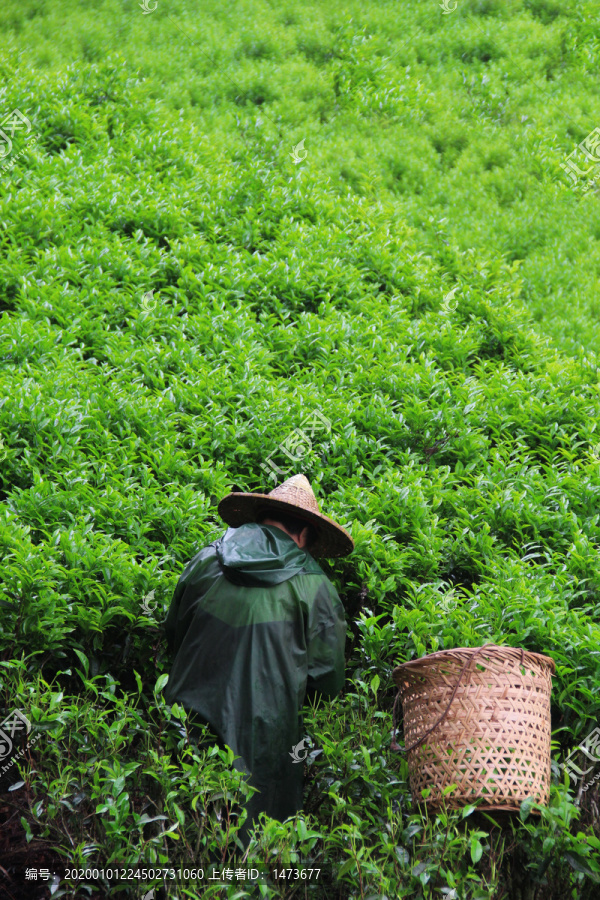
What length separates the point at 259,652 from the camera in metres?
3.38

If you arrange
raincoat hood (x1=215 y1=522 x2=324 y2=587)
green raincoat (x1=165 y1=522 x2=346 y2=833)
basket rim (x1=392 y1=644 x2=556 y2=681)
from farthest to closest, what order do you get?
raincoat hood (x1=215 y1=522 x2=324 y2=587) → green raincoat (x1=165 y1=522 x2=346 y2=833) → basket rim (x1=392 y1=644 x2=556 y2=681)

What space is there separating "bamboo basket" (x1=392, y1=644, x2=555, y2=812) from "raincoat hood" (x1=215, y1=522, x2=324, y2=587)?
0.67 metres

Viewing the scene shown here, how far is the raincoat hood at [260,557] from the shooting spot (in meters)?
3.45

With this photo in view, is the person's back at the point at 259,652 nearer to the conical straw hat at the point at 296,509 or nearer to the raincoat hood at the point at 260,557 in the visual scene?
the raincoat hood at the point at 260,557

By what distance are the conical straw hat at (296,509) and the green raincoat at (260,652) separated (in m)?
0.19

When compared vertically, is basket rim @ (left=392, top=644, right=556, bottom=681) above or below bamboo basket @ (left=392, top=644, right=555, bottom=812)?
above

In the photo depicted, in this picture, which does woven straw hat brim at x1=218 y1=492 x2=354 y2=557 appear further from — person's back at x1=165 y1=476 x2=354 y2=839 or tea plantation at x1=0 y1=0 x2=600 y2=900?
tea plantation at x1=0 y1=0 x2=600 y2=900

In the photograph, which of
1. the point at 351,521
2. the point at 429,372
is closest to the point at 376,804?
the point at 351,521

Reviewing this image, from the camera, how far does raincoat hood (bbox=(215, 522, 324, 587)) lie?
3.45 meters

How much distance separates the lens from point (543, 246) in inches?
334

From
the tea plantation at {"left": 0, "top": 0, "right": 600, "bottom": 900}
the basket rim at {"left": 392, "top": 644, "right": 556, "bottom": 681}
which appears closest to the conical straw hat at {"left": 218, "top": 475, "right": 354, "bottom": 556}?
the tea plantation at {"left": 0, "top": 0, "right": 600, "bottom": 900}

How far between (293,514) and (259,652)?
2.42ft

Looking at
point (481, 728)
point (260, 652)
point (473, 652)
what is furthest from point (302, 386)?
point (481, 728)

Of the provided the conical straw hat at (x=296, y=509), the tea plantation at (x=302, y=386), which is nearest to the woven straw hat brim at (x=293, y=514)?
the conical straw hat at (x=296, y=509)
